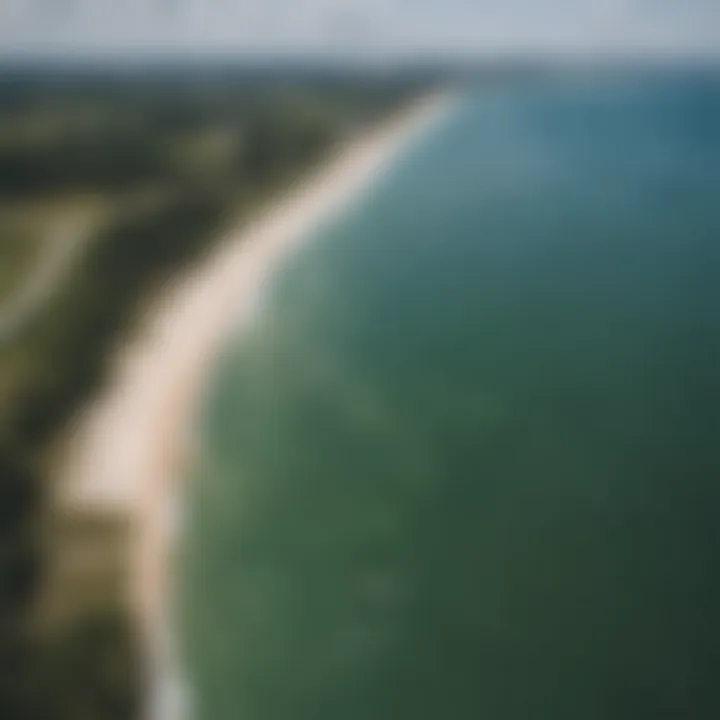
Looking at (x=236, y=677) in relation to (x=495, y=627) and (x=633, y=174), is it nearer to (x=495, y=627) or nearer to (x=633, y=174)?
(x=495, y=627)

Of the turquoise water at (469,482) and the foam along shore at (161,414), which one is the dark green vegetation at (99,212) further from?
→ the turquoise water at (469,482)

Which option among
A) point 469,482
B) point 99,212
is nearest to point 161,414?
point 469,482

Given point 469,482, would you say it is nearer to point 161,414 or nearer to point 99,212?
point 161,414

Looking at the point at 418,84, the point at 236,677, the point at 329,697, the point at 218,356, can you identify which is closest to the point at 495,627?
the point at 329,697

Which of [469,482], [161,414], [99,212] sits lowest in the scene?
[469,482]

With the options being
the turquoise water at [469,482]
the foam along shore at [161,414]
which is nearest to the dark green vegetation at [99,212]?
the foam along shore at [161,414]

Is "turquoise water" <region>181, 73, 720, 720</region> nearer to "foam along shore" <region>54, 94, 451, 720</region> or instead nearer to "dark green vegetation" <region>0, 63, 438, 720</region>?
"foam along shore" <region>54, 94, 451, 720</region>

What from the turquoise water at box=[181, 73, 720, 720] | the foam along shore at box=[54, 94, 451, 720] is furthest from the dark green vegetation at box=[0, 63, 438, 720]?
the turquoise water at box=[181, 73, 720, 720]
